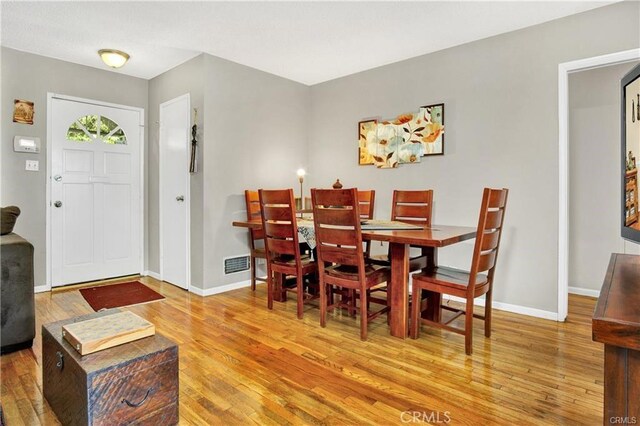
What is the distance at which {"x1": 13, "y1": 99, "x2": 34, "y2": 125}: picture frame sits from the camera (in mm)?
3510

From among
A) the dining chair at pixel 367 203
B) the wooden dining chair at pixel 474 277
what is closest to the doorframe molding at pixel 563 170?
the wooden dining chair at pixel 474 277

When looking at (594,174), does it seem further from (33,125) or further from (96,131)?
(33,125)

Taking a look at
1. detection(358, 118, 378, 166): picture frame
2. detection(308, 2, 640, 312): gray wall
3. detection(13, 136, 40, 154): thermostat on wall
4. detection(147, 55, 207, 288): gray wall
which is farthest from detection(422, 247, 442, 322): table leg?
detection(13, 136, 40, 154): thermostat on wall

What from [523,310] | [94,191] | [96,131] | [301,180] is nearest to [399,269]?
[523,310]

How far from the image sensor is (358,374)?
2.02 metres

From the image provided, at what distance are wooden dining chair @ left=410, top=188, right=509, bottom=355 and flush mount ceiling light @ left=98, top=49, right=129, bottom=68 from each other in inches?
134

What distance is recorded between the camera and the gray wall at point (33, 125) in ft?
11.4

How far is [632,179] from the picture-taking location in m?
1.35

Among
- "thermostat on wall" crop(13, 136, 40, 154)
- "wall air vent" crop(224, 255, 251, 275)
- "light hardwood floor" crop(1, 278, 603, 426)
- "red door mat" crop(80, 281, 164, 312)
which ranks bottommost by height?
"light hardwood floor" crop(1, 278, 603, 426)

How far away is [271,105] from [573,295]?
3.77 m

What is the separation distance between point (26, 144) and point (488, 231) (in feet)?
13.8

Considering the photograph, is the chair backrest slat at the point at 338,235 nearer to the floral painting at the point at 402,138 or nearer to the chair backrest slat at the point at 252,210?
the chair backrest slat at the point at 252,210

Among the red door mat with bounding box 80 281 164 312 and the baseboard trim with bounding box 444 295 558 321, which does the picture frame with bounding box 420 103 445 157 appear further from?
the red door mat with bounding box 80 281 164 312

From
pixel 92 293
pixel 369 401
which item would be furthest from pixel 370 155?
pixel 92 293
